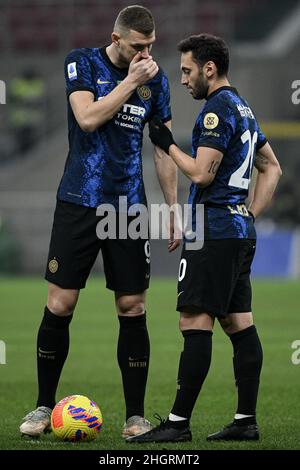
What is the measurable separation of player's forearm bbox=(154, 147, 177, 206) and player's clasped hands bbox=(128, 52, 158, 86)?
1.96ft

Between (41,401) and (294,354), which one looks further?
(294,354)

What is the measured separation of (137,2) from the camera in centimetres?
2391

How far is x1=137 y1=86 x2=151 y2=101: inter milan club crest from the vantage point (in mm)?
6056

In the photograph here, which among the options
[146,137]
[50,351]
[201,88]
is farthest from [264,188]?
[146,137]

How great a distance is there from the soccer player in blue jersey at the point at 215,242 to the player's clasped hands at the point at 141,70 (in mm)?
182

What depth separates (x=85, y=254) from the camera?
597 cm

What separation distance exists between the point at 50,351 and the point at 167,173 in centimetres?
123

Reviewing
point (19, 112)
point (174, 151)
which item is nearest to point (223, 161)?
point (174, 151)

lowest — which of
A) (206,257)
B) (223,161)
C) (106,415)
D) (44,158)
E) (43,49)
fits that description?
(106,415)

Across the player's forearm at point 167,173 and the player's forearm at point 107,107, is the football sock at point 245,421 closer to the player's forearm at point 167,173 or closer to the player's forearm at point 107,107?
the player's forearm at point 167,173

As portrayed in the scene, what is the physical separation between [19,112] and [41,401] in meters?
17.2

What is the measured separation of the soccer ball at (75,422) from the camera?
5.70 metres

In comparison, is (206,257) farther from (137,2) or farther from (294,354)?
(137,2)

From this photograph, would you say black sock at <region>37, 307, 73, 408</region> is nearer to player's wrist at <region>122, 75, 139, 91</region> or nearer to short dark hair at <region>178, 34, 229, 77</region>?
player's wrist at <region>122, 75, 139, 91</region>
